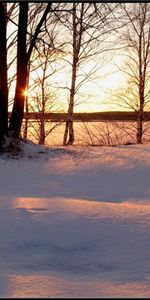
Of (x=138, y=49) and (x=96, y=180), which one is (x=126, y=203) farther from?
(x=138, y=49)

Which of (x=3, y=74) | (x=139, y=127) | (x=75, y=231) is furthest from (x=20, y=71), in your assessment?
(x=139, y=127)

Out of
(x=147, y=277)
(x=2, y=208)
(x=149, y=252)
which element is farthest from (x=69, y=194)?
(x=147, y=277)

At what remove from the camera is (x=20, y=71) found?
10.9m

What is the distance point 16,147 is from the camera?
997 cm

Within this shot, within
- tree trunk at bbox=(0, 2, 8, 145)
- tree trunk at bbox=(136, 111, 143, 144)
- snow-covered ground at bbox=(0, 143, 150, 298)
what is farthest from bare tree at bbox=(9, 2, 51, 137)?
tree trunk at bbox=(136, 111, 143, 144)

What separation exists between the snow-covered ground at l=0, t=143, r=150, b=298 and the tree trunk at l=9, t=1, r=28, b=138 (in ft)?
7.37

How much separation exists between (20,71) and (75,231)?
6.56m

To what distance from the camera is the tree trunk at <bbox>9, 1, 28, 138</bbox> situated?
10.8 meters

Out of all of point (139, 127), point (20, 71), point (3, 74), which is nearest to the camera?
point (3, 74)

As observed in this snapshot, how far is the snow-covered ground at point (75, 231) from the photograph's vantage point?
3.74m

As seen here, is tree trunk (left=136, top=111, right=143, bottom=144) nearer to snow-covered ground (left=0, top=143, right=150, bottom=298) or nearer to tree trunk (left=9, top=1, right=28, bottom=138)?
tree trunk (left=9, top=1, right=28, bottom=138)

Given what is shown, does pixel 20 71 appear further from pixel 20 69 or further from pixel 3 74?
pixel 3 74

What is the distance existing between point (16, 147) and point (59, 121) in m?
11.6

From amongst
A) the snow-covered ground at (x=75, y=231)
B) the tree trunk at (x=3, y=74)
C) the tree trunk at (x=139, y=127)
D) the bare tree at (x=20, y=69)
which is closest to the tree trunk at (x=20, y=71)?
the bare tree at (x=20, y=69)
